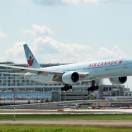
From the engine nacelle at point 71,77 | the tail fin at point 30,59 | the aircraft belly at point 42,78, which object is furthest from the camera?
the tail fin at point 30,59

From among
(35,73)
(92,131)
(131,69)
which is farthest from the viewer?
(35,73)

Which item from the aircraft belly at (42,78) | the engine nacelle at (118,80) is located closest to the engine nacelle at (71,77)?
the engine nacelle at (118,80)

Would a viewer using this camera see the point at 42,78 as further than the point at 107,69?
Yes

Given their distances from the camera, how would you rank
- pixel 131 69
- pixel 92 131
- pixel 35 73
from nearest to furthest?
pixel 92 131
pixel 131 69
pixel 35 73

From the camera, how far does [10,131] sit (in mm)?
48844

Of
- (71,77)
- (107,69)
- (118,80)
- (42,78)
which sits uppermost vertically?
(107,69)

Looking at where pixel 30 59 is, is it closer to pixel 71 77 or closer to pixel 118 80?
pixel 71 77

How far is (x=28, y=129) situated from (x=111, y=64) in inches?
1906

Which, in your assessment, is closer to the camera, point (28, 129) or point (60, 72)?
point (28, 129)

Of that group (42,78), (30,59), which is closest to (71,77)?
(42,78)

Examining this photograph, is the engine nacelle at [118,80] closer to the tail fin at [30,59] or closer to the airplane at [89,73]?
the airplane at [89,73]

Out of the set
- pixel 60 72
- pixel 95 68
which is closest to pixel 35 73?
pixel 60 72

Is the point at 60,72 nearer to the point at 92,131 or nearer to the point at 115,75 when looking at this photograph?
the point at 115,75

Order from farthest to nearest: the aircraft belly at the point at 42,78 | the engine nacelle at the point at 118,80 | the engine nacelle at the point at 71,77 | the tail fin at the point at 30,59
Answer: the tail fin at the point at 30,59 < the aircraft belly at the point at 42,78 < the engine nacelle at the point at 118,80 < the engine nacelle at the point at 71,77
